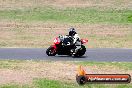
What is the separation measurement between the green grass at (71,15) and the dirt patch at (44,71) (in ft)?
61.6

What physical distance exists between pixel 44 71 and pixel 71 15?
24.0 meters

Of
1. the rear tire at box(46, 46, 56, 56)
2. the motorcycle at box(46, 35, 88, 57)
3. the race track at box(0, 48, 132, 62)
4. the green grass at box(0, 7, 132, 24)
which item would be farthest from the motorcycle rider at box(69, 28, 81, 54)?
the green grass at box(0, 7, 132, 24)

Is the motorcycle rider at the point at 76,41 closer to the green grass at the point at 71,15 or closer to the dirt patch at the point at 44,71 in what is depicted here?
the dirt patch at the point at 44,71

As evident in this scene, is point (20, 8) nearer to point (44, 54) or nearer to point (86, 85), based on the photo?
point (44, 54)

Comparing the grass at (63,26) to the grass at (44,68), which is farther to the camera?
the grass at (63,26)

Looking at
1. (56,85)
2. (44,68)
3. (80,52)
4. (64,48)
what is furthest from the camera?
(64,48)

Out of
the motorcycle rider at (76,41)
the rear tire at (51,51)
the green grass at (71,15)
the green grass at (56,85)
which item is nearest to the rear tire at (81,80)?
the green grass at (56,85)

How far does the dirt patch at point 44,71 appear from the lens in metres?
18.9

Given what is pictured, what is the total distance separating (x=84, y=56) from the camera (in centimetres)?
2539

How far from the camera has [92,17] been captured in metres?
42.9

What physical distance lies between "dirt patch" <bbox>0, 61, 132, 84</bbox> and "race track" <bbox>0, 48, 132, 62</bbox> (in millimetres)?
1853

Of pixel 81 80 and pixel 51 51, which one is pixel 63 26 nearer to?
pixel 51 51

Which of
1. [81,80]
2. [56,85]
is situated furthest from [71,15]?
[81,80]

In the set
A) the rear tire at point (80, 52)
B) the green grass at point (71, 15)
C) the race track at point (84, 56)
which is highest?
the green grass at point (71, 15)
